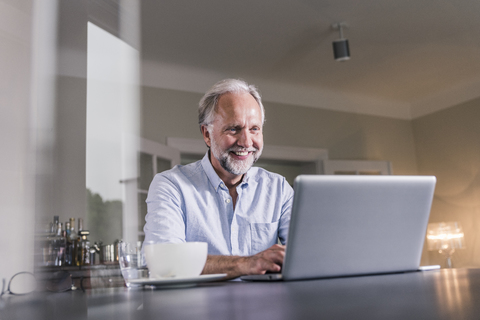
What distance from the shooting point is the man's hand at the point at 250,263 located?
3.08ft

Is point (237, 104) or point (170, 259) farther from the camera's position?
Result: point (237, 104)

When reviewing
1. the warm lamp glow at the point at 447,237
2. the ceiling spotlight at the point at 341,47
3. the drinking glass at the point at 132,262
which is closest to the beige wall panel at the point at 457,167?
the warm lamp glow at the point at 447,237

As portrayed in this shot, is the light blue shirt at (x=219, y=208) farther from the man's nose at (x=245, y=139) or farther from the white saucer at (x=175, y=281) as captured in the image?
the white saucer at (x=175, y=281)

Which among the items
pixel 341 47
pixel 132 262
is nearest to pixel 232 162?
pixel 132 262

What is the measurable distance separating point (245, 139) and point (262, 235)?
0.42 metres

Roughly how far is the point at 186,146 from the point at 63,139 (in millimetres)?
1105

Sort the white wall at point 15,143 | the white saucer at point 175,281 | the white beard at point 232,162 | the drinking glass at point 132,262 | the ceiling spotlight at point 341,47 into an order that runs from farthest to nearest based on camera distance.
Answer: the ceiling spotlight at point 341,47, the white wall at point 15,143, the white beard at point 232,162, the drinking glass at point 132,262, the white saucer at point 175,281

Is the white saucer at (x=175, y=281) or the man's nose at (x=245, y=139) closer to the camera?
the white saucer at (x=175, y=281)

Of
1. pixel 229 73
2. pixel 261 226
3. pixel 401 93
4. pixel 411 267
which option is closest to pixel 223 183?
pixel 261 226

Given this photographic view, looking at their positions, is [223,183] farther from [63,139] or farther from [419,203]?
[63,139]

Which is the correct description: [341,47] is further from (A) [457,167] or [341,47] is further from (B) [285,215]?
(A) [457,167]

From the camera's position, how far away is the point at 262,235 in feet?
5.10

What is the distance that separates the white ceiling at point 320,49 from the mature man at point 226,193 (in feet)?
4.68

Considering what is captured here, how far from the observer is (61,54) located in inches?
125
